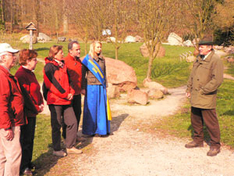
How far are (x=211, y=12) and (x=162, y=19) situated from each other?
9.72 m

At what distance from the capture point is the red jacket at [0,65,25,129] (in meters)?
3.48

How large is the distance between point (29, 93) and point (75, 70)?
1652 millimetres

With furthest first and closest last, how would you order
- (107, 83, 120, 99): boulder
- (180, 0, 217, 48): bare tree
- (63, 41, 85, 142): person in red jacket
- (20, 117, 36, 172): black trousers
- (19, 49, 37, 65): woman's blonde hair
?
(180, 0, 217, 48): bare tree → (107, 83, 120, 99): boulder → (63, 41, 85, 142): person in red jacket → (20, 117, 36, 172): black trousers → (19, 49, 37, 65): woman's blonde hair

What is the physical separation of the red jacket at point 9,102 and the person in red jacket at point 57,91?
1.15 metres

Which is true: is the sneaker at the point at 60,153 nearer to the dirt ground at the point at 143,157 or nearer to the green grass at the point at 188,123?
the dirt ground at the point at 143,157

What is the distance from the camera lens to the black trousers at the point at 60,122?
5.05m

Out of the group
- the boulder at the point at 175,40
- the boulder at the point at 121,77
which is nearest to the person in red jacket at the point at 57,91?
the boulder at the point at 121,77

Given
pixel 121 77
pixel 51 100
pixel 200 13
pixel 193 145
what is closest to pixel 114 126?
pixel 193 145

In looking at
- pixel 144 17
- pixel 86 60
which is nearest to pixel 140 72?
pixel 144 17

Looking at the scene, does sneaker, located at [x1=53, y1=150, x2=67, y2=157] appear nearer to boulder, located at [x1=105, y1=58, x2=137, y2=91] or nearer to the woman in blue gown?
the woman in blue gown

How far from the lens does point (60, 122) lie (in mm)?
5125

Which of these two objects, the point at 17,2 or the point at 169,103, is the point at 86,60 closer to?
the point at 169,103

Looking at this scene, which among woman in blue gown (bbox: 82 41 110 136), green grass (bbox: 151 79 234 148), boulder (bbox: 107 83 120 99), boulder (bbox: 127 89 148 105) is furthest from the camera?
boulder (bbox: 107 83 120 99)

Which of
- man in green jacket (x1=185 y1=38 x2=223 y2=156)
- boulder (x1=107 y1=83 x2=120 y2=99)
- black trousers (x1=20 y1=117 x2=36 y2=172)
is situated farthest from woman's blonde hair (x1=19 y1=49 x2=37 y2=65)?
boulder (x1=107 y1=83 x2=120 y2=99)
